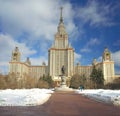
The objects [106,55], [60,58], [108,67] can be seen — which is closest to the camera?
[106,55]

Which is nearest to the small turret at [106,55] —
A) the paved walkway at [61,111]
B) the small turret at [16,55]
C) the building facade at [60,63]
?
the building facade at [60,63]

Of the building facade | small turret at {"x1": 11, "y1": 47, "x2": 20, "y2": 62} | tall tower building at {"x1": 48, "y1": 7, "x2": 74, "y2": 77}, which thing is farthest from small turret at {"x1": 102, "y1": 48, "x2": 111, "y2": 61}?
small turret at {"x1": 11, "y1": 47, "x2": 20, "y2": 62}

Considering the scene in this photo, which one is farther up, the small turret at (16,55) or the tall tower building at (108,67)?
the small turret at (16,55)

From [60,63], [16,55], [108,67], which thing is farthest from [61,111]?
[16,55]

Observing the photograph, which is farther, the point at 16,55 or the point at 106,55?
the point at 16,55

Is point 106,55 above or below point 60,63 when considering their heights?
above

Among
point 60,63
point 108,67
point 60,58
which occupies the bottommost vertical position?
point 108,67

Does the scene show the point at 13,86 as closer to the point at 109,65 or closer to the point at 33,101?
the point at 33,101

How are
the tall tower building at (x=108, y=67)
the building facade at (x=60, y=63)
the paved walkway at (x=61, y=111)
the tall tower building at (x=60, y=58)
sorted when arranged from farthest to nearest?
1. the tall tower building at (x=60, y=58)
2. the building facade at (x=60, y=63)
3. the tall tower building at (x=108, y=67)
4. the paved walkway at (x=61, y=111)

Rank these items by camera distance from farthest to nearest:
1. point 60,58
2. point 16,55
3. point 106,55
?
point 60,58 < point 16,55 < point 106,55

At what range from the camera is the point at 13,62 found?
181m

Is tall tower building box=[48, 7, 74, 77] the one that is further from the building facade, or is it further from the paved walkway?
the paved walkway

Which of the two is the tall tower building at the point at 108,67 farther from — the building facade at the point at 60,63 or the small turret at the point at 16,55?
the small turret at the point at 16,55

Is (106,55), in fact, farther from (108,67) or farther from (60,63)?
(60,63)
